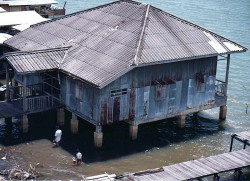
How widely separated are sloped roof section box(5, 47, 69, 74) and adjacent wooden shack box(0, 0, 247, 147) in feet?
0.22

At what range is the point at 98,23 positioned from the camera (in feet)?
133

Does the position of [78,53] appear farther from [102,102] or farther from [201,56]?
[201,56]

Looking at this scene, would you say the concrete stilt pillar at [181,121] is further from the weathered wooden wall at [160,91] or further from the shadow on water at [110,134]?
the weathered wooden wall at [160,91]

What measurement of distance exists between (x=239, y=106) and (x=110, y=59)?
52.9ft

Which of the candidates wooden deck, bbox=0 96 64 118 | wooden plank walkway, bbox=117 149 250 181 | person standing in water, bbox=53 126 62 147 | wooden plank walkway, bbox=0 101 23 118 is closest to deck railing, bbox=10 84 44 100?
wooden plank walkway, bbox=0 101 23 118

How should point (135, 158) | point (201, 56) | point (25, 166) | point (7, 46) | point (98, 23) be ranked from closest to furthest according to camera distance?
point (25, 166) → point (135, 158) → point (201, 56) → point (98, 23) → point (7, 46)

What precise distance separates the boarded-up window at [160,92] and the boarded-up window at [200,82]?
3.10 m

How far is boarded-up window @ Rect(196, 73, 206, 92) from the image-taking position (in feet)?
127

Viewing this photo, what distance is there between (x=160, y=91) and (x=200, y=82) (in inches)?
148

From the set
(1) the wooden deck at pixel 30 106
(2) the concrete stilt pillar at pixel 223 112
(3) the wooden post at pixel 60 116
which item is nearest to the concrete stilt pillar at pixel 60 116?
(3) the wooden post at pixel 60 116

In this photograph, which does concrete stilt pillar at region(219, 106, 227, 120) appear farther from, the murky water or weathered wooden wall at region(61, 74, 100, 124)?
weathered wooden wall at region(61, 74, 100, 124)

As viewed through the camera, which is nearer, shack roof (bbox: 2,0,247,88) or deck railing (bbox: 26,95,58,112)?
shack roof (bbox: 2,0,247,88)

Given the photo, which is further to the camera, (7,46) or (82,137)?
(7,46)

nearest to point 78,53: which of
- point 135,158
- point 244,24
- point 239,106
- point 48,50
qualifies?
point 48,50
